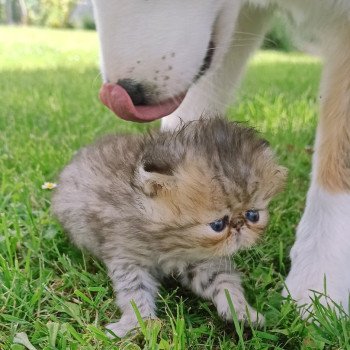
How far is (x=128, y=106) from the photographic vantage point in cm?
175

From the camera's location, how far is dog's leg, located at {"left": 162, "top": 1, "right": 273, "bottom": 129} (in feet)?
7.48

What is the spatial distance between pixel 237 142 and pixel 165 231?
0.96 feet

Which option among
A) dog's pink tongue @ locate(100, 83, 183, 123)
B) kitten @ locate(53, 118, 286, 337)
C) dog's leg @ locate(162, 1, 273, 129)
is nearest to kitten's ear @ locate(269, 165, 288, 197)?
kitten @ locate(53, 118, 286, 337)

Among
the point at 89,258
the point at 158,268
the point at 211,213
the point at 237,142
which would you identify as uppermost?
the point at 237,142

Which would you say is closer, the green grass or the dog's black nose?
the green grass

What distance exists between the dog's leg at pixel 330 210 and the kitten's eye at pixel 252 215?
0.25 m

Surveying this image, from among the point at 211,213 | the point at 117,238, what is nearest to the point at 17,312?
the point at 117,238

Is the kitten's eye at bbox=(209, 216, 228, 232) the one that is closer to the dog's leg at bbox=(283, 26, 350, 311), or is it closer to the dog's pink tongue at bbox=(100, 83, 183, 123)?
the dog's leg at bbox=(283, 26, 350, 311)

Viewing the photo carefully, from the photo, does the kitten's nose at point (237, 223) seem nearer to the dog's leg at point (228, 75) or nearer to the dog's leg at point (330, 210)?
the dog's leg at point (330, 210)

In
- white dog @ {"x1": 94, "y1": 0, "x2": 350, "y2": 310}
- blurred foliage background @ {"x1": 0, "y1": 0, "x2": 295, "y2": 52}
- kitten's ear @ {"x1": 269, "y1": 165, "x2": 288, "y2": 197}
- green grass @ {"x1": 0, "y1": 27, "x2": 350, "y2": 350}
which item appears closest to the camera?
green grass @ {"x1": 0, "y1": 27, "x2": 350, "y2": 350}

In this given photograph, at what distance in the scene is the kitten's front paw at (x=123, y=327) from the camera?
1.47 meters

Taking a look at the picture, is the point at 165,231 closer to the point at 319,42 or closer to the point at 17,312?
the point at 17,312

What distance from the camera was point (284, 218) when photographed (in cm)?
221

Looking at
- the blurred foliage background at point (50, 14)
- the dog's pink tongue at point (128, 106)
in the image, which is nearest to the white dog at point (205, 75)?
the dog's pink tongue at point (128, 106)
